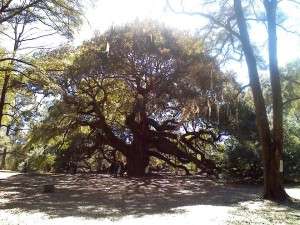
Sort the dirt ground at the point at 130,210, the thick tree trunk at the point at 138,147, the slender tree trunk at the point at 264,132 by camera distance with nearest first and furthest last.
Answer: the dirt ground at the point at 130,210, the slender tree trunk at the point at 264,132, the thick tree trunk at the point at 138,147

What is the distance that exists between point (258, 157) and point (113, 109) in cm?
994

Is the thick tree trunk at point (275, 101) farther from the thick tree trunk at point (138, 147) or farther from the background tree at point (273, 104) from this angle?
the thick tree trunk at point (138, 147)

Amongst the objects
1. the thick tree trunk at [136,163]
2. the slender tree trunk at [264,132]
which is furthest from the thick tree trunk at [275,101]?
Result: the thick tree trunk at [136,163]

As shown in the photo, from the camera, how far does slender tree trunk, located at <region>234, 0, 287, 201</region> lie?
1681 cm

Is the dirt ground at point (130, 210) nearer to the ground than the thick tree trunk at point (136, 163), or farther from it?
nearer to the ground

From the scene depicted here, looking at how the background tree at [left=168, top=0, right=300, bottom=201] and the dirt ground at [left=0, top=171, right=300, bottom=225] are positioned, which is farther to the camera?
the background tree at [left=168, top=0, right=300, bottom=201]

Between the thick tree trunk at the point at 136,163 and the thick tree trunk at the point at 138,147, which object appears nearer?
the thick tree trunk at the point at 138,147

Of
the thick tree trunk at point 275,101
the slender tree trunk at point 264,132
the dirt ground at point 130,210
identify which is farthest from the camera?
the thick tree trunk at point 275,101

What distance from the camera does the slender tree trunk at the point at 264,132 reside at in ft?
55.2

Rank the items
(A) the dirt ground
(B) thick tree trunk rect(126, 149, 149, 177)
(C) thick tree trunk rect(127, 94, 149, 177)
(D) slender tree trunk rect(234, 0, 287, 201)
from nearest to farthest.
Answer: (A) the dirt ground, (D) slender tree trunk rect(234, 0, 287, 201), (C) thick tree trunk rect(127, 94, 149, 177), (B) thick tree trunk rect(126, 149, 149, 177)

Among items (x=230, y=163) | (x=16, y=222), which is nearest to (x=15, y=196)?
(x=16, y=222)

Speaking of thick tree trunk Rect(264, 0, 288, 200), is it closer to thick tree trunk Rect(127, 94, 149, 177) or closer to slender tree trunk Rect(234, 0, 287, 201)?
slender tree trunk Rect(234, 0, 287, 201)

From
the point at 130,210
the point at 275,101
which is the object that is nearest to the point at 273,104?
the point at 275,101

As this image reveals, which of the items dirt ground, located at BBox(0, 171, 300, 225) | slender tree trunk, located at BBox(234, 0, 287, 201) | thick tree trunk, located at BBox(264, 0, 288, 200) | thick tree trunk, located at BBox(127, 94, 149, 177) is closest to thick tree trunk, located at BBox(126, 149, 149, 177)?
thick tree trunk, located at BBox(127, 94, 149, 177)
